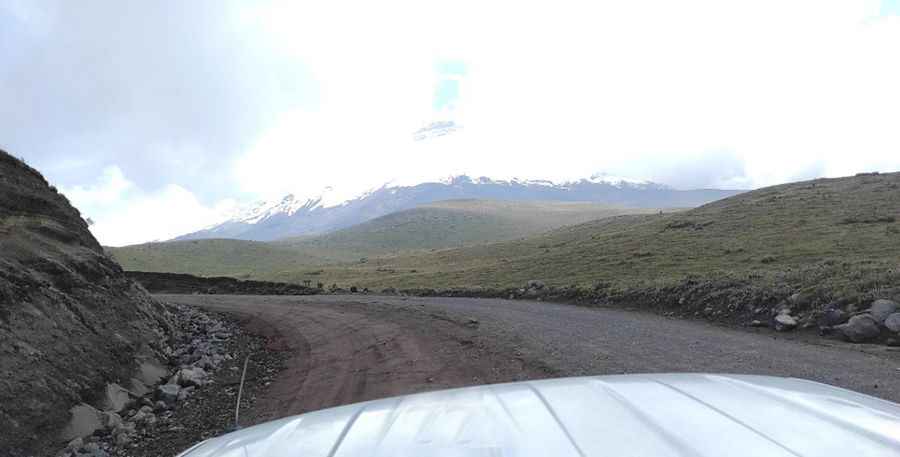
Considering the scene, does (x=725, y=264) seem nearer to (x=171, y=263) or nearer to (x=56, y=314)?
(x=56, y=314)

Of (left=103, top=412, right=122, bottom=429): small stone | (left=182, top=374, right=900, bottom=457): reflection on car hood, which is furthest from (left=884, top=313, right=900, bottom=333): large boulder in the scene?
(left=103, top=412, right=122, bottom=429): small stone

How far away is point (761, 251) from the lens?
26156mm

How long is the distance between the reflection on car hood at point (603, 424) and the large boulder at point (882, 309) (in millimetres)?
11172

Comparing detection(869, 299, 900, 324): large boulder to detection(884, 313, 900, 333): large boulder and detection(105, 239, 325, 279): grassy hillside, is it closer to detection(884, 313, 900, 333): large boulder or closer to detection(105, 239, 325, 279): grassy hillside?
detection(884, 313, 900, 333): large boulder

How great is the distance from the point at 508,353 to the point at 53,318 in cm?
773

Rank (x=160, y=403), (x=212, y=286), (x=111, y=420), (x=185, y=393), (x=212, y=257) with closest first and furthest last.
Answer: (x=111, y=420) < (x=160, y=403) < (x=185, y=393) < (x=212, y=286) < (x=212, y=257)

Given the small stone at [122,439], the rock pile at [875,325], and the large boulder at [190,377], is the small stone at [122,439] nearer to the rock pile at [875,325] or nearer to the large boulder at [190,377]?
the large boulder at [190,377]

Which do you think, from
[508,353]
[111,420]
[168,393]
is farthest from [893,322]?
[111,420]

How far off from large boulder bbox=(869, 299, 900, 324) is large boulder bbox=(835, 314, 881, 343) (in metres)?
0.16

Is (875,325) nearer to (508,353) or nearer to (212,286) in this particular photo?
(508,353)

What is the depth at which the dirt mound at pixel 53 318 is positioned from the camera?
654 centimetres

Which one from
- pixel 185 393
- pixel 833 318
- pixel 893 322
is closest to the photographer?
pixel 185 393

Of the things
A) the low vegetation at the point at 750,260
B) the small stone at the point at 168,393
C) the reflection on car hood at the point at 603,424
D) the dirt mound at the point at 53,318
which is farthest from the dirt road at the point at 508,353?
the reflection on car hood at the point at 603,424

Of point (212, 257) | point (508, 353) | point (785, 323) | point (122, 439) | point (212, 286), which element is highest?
point (212, 257)
